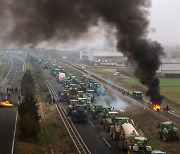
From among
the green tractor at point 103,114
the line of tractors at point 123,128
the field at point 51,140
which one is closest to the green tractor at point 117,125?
the line of tractors at point 123,128

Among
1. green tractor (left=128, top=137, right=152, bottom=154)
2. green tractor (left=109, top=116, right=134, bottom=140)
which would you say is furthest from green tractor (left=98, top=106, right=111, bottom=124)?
green tractor (left=128, top=137, right=152, bottom=154)

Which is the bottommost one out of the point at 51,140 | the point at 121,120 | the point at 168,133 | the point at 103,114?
the point at 51,140

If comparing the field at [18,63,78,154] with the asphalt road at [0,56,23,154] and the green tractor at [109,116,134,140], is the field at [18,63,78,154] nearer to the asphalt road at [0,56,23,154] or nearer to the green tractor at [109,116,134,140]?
the asphalt road at [0,56,23,154]

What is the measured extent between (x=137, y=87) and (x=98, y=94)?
18.8 metres

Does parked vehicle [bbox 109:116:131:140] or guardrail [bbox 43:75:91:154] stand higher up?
parked vehicle [bbox 109:116:131:140]

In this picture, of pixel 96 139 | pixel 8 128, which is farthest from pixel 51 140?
pixel 8 128

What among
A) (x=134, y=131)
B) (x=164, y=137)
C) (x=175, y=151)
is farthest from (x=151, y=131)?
(x=134, y=131)

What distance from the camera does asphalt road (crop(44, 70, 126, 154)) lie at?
3600cm

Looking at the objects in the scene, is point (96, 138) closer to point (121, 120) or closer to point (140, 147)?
point (121, 120)

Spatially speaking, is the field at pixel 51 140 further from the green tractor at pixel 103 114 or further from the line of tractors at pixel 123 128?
the green tractor at pixel 103 114

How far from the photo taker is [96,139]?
4069 cm

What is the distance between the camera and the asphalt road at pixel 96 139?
118ft

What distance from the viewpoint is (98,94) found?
265ft

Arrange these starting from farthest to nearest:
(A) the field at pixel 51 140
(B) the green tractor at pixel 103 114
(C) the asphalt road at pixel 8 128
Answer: (B) the green tractor at pixel 103 114
(A) the field at pixel 51 140
(C) the asphalt road at pixel 8 128
